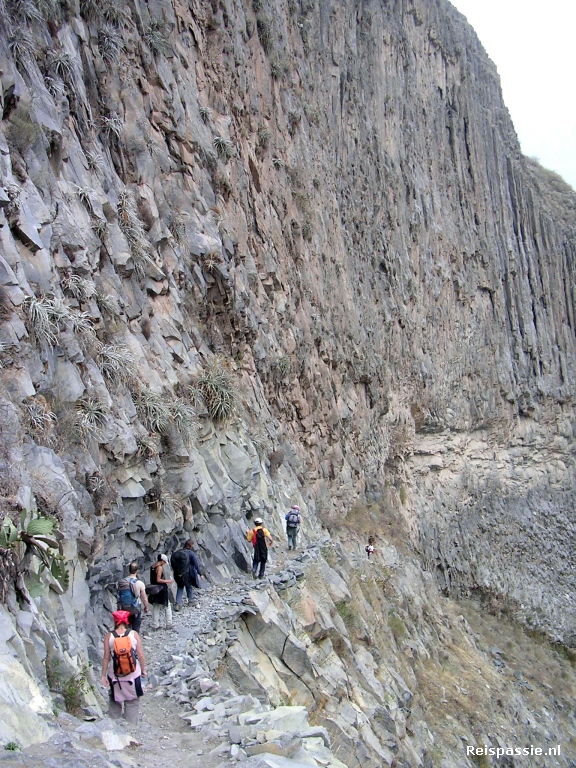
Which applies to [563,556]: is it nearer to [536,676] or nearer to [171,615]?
[536,676]

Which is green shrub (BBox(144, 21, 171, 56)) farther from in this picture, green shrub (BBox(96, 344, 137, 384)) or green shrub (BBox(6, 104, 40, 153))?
green shrub (BBox(96, 344, 137, 384))

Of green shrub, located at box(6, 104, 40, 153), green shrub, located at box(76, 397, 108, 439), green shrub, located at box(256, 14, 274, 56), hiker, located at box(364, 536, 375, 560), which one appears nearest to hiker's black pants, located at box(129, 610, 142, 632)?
green shrub, located at box(76, 397, 108, 439)

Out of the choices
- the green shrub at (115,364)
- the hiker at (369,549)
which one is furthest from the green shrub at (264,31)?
the hiker at (369,549)

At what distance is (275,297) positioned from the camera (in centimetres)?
1850

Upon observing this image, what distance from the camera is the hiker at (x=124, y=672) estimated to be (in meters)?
5.51

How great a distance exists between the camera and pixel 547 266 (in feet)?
145

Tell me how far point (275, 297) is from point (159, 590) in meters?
11.3

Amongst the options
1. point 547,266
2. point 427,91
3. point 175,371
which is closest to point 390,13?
point 427,91

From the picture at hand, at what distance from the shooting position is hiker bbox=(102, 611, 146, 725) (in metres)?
5.51

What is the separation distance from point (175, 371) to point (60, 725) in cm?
773

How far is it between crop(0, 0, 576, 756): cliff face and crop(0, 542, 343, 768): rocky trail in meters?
0.92

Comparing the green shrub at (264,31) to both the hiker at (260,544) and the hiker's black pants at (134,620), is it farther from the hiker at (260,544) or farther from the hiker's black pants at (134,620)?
the hiker's black pants at (134,620)

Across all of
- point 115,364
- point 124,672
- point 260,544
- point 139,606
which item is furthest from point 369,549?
point 124,672

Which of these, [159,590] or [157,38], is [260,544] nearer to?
[159,590]
